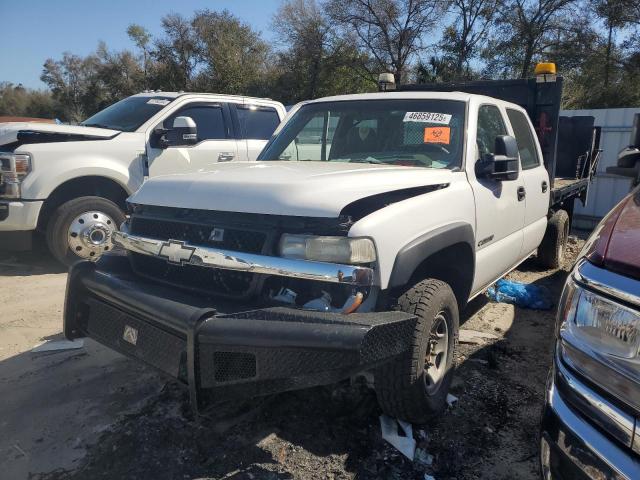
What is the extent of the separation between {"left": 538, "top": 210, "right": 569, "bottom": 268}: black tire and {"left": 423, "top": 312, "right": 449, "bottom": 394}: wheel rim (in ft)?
11.7

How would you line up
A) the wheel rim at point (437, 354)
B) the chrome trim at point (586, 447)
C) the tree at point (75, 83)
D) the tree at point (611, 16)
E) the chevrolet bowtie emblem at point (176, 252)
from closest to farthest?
the chrome trim at point (586, 447) < the chevrolet bowtie emblem at point (176, 252) < the wheel rim at point (437, 354) < the tree at point (611, 16) < the tree at point (75, 83)

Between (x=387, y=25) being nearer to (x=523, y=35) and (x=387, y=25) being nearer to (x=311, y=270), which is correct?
(x=523, y=35)

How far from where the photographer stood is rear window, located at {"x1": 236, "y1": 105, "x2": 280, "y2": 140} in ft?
23.9

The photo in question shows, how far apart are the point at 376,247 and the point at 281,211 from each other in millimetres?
486

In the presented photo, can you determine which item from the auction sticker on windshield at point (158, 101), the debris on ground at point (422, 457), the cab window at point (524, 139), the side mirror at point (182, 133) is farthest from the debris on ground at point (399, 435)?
the auction sticker on windshield at point (158, 101)

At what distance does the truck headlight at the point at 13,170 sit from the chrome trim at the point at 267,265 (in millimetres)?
3756

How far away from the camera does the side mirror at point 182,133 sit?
5809 mm

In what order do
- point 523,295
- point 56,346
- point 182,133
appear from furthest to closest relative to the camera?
point 182,133, point 523,295, point 56,346

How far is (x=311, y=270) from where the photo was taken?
7.70 ft

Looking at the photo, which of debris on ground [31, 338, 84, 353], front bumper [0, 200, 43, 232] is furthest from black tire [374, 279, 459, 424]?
front bumper [0, 200, 43, 232]

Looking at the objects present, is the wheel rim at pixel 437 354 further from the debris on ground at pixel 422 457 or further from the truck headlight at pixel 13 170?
the truck headlight at pixel 13 170

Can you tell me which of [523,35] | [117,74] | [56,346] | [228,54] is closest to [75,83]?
[117,74]

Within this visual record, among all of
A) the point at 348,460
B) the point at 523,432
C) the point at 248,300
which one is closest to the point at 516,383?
the point at 523,432

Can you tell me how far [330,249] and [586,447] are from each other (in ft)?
4.21
